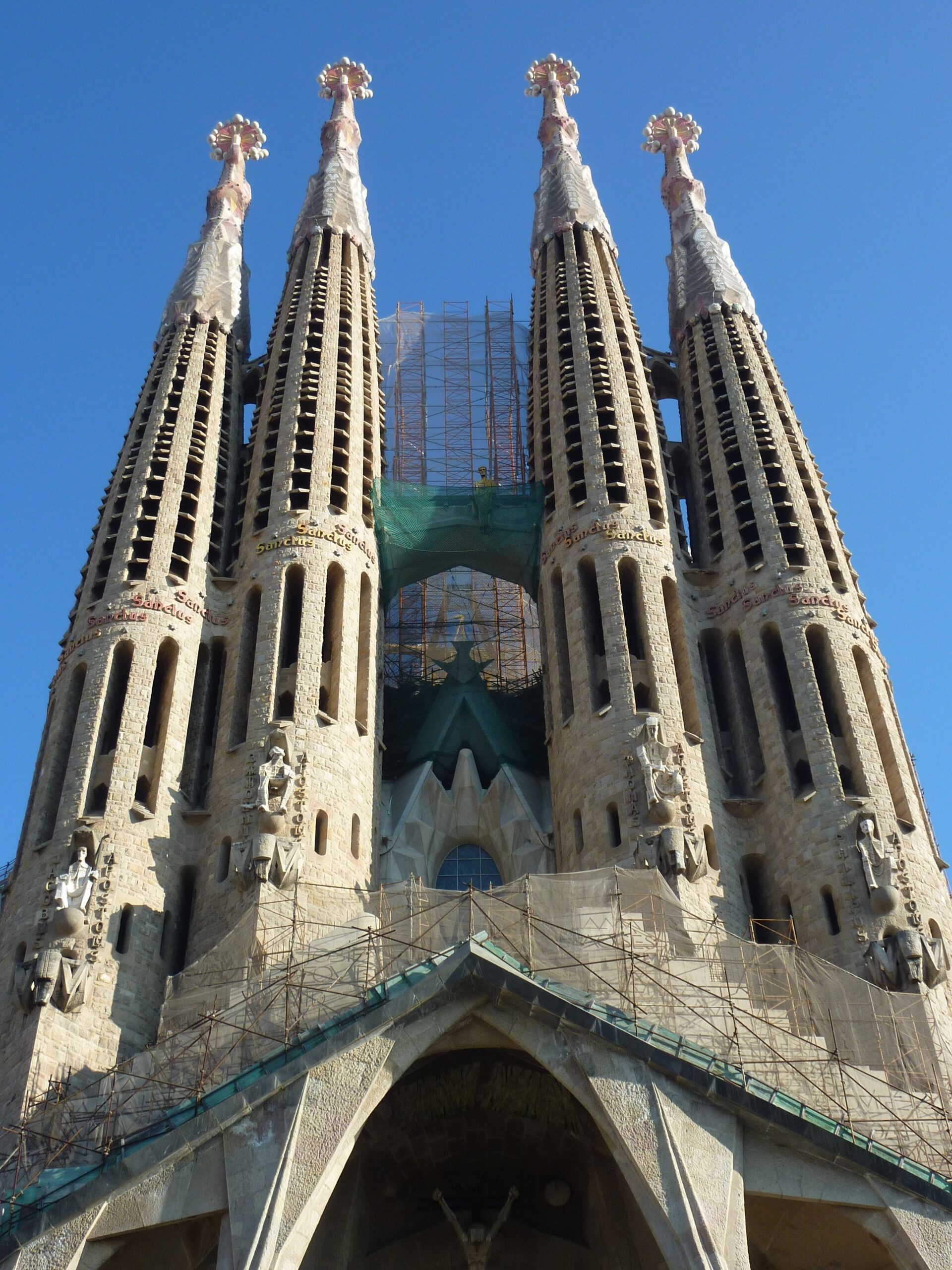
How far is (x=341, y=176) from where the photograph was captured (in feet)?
151

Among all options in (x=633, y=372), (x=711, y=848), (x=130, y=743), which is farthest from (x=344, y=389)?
(x=711, y=848)

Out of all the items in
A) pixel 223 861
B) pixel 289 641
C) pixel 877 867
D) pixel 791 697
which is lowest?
pixel 877 867

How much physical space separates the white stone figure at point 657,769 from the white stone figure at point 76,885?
9.85 metres

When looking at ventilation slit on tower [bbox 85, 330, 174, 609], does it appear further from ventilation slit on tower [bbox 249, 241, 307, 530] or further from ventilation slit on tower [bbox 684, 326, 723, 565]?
ventilation slit on tower [bbox 684, 326, 723, 565]

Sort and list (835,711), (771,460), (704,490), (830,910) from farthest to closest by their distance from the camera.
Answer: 1. (704,490)
2. (771,460)
3. (835,711)
4. (830,910)

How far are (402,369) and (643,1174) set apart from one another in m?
34.0

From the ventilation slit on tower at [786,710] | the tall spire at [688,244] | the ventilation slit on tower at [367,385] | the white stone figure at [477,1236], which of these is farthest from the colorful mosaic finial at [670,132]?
the white stone figure at [477,1236]

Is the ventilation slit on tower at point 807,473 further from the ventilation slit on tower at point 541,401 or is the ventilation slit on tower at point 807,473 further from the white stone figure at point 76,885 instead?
the white stone figure at point 76,885

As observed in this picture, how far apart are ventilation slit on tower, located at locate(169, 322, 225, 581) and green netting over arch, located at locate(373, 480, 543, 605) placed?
417 cm

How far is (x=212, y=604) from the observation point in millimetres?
32750

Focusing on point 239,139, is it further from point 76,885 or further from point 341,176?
point 76,885

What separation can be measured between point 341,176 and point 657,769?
25.2 meters

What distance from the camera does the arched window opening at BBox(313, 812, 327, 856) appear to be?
91.6ft

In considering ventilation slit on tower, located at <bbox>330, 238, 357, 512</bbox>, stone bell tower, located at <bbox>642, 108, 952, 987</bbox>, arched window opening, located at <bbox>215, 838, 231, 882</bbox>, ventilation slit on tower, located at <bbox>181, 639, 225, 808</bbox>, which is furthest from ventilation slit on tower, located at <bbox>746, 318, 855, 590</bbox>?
arched window opening, located at <bbox>215, 838, 231, 882</bbox>
